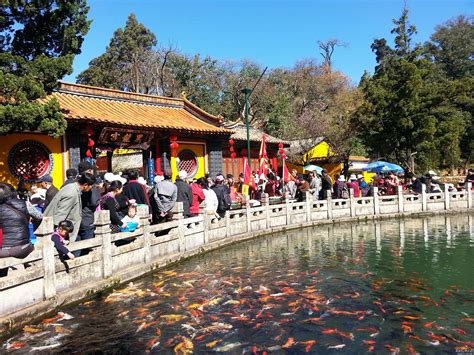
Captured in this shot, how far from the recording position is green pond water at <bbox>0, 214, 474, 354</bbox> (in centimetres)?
489

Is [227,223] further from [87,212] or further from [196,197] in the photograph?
[87,212]

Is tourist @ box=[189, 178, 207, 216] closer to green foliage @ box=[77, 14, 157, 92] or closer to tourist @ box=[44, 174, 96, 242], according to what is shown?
tourist @ box=[44, 174, 96, 242]

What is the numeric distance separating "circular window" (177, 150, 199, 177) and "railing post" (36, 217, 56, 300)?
436 inches

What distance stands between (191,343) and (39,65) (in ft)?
30.8

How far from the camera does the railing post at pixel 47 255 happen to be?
570 centimetres

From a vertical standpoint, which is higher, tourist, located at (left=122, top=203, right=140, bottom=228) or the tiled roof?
the tiled roof

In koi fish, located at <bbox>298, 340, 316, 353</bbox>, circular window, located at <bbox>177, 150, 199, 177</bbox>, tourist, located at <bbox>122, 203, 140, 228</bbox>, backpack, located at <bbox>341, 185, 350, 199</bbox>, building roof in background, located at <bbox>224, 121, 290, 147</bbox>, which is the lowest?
koi fish, located at <bbox>298, 340, 316, 353</bbox>

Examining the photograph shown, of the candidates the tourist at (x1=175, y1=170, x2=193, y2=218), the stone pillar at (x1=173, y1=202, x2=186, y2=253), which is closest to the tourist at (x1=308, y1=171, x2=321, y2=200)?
the tourist at (x1=175, y1=170, x2=193, y2=218)

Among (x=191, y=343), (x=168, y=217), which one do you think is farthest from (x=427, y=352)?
(x=168, y=217)

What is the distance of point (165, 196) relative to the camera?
31.1 ft

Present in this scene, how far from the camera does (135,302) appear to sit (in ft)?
21.4

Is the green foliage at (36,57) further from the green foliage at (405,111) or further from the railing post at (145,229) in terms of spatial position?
the green foliage at (405,111)

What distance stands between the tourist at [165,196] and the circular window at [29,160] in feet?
16.1

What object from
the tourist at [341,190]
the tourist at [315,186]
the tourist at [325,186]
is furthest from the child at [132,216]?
the tourist at [341,190]
